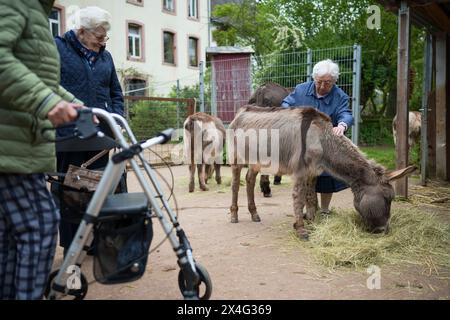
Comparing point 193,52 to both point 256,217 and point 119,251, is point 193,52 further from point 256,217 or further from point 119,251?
point 119,251

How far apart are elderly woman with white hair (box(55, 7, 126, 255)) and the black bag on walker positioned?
4.70 feet

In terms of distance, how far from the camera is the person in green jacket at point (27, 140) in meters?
2.10

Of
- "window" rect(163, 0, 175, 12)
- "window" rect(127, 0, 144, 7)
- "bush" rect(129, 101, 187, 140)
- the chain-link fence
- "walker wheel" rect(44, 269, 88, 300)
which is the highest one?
"window" rect(163, 0, 175, 12)

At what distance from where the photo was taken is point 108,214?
2424 millimetres

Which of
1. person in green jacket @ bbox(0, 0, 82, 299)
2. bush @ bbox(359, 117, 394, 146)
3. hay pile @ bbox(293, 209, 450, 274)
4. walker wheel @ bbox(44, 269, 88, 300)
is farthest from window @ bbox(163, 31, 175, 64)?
person in green jacket @ bbox(0, 0, 82, 299)

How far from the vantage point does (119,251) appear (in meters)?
2.47

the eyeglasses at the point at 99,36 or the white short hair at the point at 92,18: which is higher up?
the white short hair at the point at 92,18

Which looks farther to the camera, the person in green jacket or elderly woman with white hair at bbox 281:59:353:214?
elderly woman with white hair at bbox 281:59:353:214

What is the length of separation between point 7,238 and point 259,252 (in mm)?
2600

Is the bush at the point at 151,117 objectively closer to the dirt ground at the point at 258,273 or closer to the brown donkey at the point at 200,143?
the brown donkey at the point at 200,143

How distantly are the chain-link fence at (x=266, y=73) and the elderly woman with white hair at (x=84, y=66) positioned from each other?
6.21 m

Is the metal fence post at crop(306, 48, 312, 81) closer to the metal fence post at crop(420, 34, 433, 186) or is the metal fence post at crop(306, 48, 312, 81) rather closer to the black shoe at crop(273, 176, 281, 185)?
the metal fence post at crop(420, 34, 433, 186)

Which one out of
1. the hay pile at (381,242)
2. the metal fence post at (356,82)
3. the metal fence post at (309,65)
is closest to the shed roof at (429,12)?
the metal fence post at (356,82)

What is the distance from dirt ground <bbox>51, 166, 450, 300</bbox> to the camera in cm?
338
